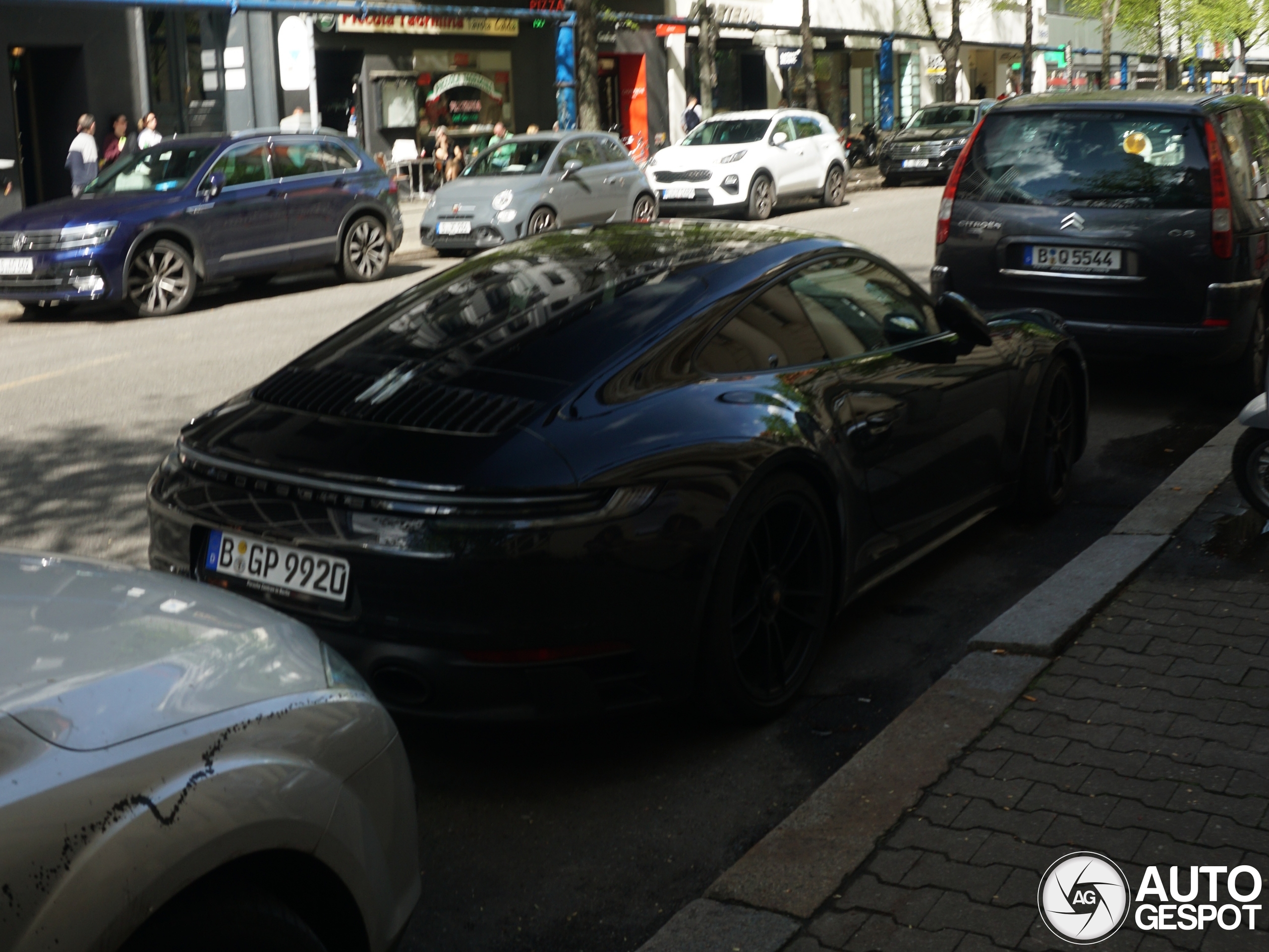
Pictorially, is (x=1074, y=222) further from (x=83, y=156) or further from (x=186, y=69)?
(x=186, y=69)

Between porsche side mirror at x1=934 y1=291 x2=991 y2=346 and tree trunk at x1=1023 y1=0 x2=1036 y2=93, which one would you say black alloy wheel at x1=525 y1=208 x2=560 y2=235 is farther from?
tree trunk at x1=1023 y1=0 x2=1036 y2=93

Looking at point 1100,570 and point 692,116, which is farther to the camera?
point 692,116

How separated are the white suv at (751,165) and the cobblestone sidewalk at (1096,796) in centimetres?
1846

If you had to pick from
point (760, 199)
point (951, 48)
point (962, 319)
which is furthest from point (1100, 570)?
point (951, 48)

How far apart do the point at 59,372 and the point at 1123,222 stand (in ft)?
23.6

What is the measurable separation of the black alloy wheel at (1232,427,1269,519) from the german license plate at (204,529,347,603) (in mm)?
3889

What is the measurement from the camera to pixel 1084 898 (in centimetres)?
320

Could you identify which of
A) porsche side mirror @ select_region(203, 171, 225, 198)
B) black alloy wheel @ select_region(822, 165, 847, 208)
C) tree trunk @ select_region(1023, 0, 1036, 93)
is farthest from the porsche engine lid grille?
tree trunk @ select_region(1023, 0, 1036, 93)

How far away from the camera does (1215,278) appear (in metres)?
8.09

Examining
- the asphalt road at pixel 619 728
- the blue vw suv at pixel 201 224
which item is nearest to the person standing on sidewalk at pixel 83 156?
the blue vw suv at pixel 201 224

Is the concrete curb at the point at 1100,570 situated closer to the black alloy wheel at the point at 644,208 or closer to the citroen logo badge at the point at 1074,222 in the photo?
the citroen logo badge at the point at 1074,222

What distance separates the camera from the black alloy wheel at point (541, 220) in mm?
17812

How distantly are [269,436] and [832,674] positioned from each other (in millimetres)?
1915

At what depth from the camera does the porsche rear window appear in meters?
8.17
